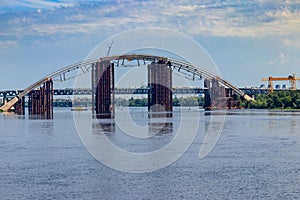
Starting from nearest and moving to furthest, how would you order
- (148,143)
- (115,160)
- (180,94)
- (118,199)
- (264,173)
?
(118,199), (264,173), (115,160), (148,143), (180,94)

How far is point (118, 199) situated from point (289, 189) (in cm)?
716

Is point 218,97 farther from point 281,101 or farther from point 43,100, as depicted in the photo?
point 43,100

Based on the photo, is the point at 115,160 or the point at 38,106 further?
the point at 38,106

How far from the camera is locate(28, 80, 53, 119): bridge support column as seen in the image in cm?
12444

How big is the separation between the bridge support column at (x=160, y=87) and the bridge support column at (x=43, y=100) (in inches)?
904

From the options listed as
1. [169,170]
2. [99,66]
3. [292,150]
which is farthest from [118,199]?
[99,66]

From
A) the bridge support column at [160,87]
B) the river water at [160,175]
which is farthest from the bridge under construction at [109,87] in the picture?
the river water at [160,175]

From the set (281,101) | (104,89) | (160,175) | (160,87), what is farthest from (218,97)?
(160,175)

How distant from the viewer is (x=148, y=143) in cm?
4175

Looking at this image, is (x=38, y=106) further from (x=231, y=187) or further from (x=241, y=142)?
(x=231, y=187)

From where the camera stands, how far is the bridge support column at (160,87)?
12194cm

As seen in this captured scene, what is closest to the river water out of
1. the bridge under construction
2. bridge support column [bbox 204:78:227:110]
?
the bridge under construction

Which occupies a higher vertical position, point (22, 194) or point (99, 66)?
point (99, 66)

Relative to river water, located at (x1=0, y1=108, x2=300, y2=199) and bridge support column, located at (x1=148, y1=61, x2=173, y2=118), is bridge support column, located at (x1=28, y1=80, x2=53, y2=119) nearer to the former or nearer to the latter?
bridge support column, located at (x1=148, y1=61, x2=173, y2=118)
